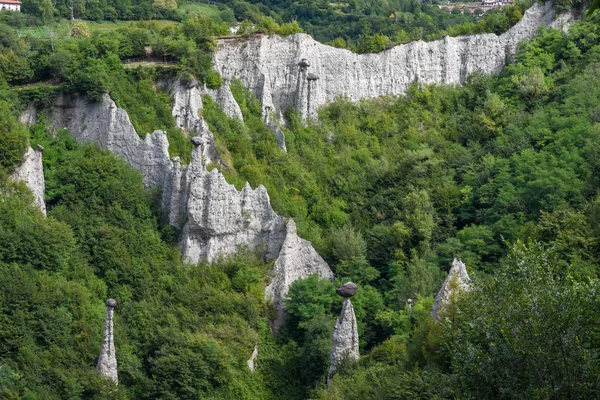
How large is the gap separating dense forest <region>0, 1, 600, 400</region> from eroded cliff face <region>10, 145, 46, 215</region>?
0.33 metres

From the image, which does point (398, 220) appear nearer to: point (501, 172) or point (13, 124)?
point (501, 172)

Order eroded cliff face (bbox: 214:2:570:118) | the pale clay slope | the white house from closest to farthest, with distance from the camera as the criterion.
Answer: the pale clay slope, eroded cliff face (bbox: 214:2:570:118), the white house

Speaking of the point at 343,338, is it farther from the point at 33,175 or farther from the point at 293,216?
the point at 33,175

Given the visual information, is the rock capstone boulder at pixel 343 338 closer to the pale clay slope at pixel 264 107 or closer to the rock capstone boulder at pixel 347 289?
the rock capstone boulder at pixel 347 289

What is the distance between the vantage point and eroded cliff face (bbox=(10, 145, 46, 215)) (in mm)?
40500

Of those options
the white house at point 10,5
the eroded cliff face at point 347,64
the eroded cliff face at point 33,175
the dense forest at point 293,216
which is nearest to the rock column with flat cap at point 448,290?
the dense forest at point 293,216

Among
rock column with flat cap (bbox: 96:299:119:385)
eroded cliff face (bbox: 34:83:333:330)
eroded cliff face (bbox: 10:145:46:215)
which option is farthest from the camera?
eroded cliff face (bbox: 34:83:333:330)

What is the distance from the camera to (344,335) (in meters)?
36.8

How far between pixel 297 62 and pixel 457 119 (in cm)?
643

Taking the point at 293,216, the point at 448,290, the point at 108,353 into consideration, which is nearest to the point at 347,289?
the point at 448,290

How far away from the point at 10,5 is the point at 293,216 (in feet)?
121

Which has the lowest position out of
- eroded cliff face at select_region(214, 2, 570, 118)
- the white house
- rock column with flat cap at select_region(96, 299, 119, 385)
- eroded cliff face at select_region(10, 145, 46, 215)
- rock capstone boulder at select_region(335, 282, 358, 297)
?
rock column with flat cap at select_region(96, 299, 119, 385)

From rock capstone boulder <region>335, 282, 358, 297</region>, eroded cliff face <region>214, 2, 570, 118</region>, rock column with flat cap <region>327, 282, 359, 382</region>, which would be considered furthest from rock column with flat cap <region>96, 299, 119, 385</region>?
eroded cliff face <region>214, 2, 570, 118</region>

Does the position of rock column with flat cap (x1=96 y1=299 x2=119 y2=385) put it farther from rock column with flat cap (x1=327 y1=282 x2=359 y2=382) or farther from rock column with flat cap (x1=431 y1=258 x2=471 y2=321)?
rock column with flat cap (x1=431 y1=258 x2=471 y2=321)
